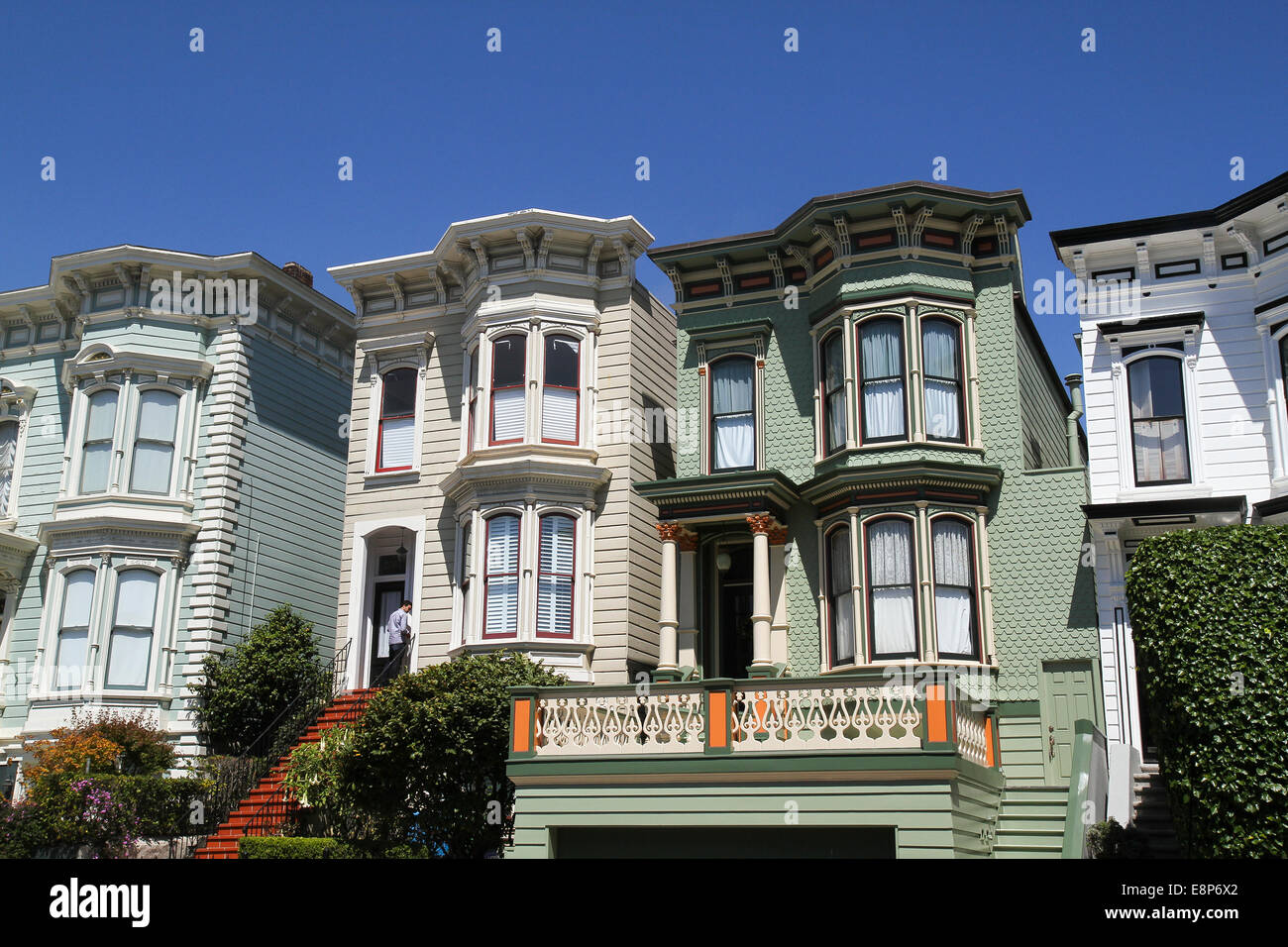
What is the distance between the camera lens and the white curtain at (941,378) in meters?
23.2

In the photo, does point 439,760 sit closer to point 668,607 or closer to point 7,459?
point 668,607

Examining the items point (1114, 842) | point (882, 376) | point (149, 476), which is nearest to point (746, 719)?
point (1114, 842)

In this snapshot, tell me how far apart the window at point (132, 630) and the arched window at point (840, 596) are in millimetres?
14990

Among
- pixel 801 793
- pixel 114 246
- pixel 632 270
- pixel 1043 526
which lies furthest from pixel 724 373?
pixel 114 246

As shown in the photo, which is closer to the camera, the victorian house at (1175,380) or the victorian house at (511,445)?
the victorian house at (1175,380)

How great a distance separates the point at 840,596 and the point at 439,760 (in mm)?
7743

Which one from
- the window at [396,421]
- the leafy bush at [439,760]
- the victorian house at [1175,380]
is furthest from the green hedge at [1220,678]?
the window at [396,421]

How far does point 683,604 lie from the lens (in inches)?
961

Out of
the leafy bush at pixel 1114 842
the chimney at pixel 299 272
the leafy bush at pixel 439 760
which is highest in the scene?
the chimney at pixel 299 272

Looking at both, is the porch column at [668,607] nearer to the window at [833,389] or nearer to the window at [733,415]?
the window at [733,415]

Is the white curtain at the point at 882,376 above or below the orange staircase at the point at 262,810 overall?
above
